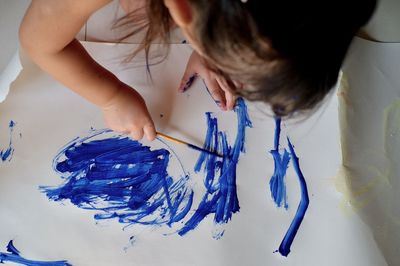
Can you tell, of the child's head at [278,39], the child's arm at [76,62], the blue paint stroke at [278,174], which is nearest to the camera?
the child's head at [278,39]

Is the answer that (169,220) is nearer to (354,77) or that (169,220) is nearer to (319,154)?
(319,154)

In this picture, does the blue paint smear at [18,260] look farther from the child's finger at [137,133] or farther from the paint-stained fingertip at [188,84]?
the paint-stained fingertip at [188,84]

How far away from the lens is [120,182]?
725 millimetres

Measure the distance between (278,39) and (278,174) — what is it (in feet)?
1.12

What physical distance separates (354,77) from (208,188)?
0.27m

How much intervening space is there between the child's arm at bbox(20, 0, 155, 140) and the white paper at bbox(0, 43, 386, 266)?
0.11 ft

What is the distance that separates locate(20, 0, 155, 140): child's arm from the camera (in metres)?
0.62

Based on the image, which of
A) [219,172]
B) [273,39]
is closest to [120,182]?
[219,172]

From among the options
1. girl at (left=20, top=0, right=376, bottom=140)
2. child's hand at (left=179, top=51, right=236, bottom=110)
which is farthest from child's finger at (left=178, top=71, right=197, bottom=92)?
girl at (left=20, top=0, right=376, bottom=140)

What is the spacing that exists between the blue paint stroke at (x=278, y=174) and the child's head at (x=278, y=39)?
256 millimetres

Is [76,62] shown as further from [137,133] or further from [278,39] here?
[278,39]

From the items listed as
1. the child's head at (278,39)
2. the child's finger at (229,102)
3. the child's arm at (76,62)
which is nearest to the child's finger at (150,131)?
the child's arm at (76,62)

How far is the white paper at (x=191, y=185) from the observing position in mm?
684

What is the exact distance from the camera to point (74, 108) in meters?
0.76
